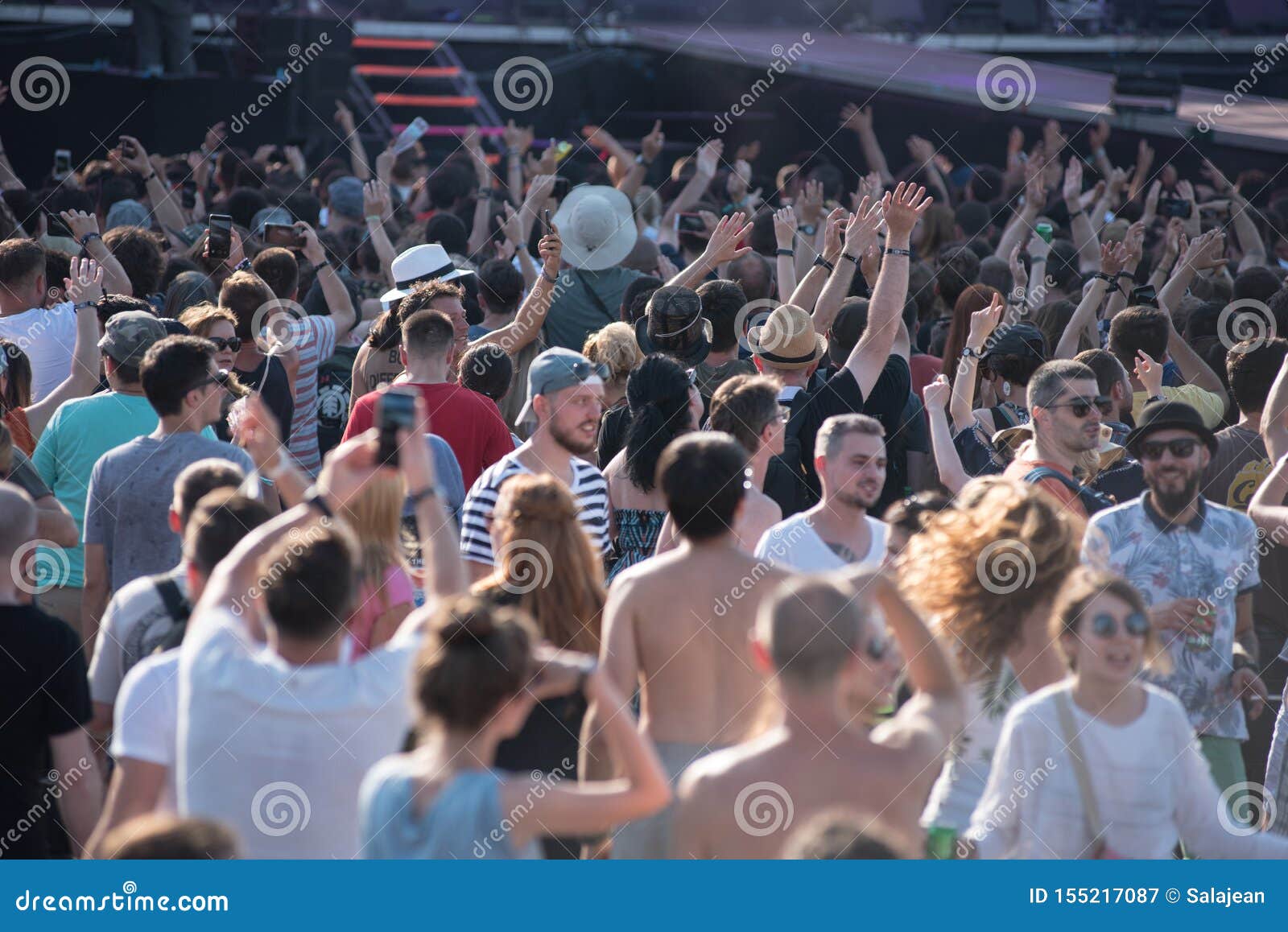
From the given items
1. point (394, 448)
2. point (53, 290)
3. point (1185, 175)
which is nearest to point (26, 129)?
point (53, 290)

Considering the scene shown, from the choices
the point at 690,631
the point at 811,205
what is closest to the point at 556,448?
the point at 690,631

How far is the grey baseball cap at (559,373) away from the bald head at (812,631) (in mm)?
1605

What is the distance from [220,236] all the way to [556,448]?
2.58 m

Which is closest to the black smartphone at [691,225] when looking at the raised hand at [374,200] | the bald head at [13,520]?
the raised hand at [374,200]

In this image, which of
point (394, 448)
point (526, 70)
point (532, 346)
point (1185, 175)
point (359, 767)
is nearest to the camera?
point (359, 767)

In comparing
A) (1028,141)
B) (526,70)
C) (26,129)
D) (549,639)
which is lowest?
(549,639)

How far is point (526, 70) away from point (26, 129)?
15.7 feet

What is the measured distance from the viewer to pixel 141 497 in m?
3.79

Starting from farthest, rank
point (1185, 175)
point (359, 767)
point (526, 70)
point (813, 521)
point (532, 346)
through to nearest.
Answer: point (526, 70) → point (1185, 175) → point (532, 346) → point (813, 521) → point (359, 767)

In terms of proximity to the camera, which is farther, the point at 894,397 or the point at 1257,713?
the point at 894,397

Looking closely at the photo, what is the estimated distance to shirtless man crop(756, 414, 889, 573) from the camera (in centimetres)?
362

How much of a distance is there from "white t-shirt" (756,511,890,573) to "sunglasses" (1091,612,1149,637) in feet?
3.23

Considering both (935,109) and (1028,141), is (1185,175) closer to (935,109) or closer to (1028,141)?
(1028,141)

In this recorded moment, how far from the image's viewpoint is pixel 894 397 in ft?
14.9
